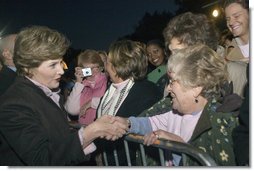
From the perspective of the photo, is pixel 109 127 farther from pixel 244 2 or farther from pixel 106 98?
pixel 244 2

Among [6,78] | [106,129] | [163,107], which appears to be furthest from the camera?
[6,78]

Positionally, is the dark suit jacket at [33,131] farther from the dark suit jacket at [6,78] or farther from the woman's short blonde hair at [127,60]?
the dark suit jacket at [6,78]

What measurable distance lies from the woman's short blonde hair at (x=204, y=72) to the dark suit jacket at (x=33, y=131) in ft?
2.09

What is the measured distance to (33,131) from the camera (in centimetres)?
177

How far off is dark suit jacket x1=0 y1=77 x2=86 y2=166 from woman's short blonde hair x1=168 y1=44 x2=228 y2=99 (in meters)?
0.64

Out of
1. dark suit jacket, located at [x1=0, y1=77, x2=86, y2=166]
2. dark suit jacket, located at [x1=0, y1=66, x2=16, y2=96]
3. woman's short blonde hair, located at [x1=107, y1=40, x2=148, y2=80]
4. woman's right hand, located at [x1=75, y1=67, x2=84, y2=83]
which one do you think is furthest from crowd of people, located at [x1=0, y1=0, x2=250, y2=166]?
woman's right hand, located at [x1=75, y1=67, x2=84, y2=83]

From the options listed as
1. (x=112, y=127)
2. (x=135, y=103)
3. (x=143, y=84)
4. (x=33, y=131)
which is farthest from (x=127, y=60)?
(x=33, y=131)

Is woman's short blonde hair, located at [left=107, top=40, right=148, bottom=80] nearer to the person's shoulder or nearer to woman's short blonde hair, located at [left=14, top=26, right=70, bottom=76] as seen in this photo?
the person's shoulder

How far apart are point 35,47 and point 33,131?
0.44m

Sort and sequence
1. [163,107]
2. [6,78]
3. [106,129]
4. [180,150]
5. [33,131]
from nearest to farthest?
[180,150]
[33,131]
[106,129]
[163,107]
[6,78]

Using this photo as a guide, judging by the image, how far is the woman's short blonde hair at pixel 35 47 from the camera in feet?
6.31

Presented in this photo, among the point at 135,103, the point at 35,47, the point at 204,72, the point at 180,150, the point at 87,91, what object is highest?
the point at 35,47

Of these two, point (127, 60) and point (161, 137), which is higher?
point (127, 60)

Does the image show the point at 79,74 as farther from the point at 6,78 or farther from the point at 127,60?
the point at 127,60
